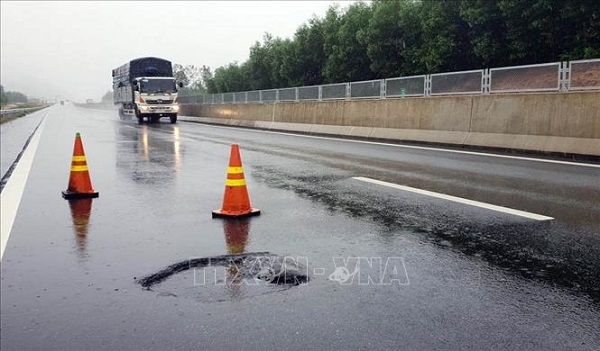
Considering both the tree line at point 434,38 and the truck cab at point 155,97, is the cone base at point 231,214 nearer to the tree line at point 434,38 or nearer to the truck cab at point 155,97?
the tree line at point 434,38

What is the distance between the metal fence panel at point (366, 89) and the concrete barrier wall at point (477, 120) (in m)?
0.52

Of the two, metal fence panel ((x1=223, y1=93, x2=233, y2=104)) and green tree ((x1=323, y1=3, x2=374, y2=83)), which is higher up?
green tree ((x1=323, y1=3, x2=374, y2=83))

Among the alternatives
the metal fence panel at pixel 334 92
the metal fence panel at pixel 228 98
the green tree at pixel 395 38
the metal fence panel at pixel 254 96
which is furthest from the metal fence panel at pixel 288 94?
the green tree at pixel 395 38

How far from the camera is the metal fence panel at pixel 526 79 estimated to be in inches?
515

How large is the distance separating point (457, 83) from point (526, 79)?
2.58 m

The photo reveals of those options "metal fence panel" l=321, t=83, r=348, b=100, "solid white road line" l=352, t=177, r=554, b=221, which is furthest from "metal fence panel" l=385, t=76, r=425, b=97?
"solid white road line" l=352, t=177, r=554, b=221

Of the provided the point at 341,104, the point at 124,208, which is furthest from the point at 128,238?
the point at 341,104

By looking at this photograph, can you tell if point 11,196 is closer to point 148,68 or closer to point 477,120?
point 477,120

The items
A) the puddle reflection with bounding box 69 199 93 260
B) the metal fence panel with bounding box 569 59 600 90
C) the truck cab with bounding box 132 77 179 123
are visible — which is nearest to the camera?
the puddle reflection with bounding box 69 199 93 260

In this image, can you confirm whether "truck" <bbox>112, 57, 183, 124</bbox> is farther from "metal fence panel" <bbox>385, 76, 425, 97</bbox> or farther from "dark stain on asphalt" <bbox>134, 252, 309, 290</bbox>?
"dark stain on asphalt" <bbox>134, 252, 309, 290</bbox>

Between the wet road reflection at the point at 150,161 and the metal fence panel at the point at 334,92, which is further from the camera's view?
the metal fence panel at the point at 334,92

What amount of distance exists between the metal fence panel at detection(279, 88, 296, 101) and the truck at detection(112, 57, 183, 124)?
10.6 m

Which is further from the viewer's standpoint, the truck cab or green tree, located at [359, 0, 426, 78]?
the truck cab

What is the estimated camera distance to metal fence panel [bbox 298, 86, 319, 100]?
23592 mm
